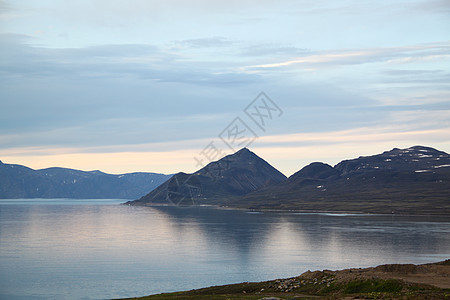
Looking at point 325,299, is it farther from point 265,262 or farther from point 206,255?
point 206,255

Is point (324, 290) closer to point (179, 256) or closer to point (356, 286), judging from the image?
point (356, 286)

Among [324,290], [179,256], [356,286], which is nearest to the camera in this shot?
[356,286]

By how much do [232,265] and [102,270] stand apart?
93.7ft

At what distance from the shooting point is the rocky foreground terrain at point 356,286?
172 ft

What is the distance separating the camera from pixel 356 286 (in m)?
59.5

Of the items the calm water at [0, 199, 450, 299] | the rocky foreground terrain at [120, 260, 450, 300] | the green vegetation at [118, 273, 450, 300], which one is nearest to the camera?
the green vegetation at [118, 273, 450, 300]

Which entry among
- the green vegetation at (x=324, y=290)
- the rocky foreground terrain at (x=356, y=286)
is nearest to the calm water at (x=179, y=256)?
the green vegetation at (x=324, y=290)

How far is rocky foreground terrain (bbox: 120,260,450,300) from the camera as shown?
52.4m

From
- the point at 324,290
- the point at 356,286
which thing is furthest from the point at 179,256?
the point at 356,286

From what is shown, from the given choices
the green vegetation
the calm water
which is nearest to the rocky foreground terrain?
the green vegetation

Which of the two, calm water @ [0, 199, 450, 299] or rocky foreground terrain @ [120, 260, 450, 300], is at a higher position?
rocky foreground terrain @ [120, 260, 450, 300]

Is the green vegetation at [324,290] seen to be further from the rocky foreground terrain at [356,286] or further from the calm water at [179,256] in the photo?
the calm water at [179,256]

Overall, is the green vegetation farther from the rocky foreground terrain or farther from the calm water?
the calm water

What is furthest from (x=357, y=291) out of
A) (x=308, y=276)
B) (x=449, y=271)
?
(x=449, y=271)
